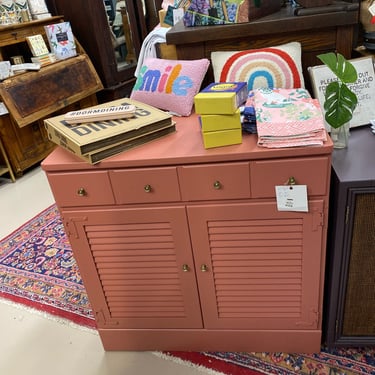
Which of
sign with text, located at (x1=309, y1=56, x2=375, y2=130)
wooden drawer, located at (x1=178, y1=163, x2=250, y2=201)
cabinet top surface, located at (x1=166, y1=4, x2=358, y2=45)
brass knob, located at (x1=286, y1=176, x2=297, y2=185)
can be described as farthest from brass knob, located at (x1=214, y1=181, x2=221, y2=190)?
cabinet top surface, located at (x1=166, y1=4, x2=358, y2=45)

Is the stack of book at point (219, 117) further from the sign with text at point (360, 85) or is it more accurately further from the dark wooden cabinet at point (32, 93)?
the dark wooden cabinet at point (32, 93)

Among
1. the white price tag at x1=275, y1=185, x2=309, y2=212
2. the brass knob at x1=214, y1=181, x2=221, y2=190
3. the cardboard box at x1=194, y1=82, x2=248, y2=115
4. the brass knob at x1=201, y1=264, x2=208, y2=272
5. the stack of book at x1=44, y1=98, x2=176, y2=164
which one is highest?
the cardboard box at x1=194, y1=82, x2=248, y2=115

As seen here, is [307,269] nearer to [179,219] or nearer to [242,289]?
[242,289]

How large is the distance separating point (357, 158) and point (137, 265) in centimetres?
84

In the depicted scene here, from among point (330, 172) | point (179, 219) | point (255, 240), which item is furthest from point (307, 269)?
point (179, 219)

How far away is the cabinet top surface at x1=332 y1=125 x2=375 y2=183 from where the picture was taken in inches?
45.2

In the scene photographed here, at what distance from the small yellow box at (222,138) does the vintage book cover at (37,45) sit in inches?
98.7

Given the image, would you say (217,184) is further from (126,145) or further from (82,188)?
(82,188)

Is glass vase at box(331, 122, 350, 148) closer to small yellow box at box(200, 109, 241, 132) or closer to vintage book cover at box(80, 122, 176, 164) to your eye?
small yellow box at box(200, 109, 241, 132)

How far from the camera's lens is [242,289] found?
138 cm

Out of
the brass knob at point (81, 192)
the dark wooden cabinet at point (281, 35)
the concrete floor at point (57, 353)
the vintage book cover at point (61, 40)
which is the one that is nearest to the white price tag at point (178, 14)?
the dark wooden cabinet at point (281, 35)

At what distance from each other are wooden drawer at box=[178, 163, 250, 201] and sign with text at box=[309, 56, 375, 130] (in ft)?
1.70

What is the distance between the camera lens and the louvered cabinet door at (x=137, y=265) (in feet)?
4.23

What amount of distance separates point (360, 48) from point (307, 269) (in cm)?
99
